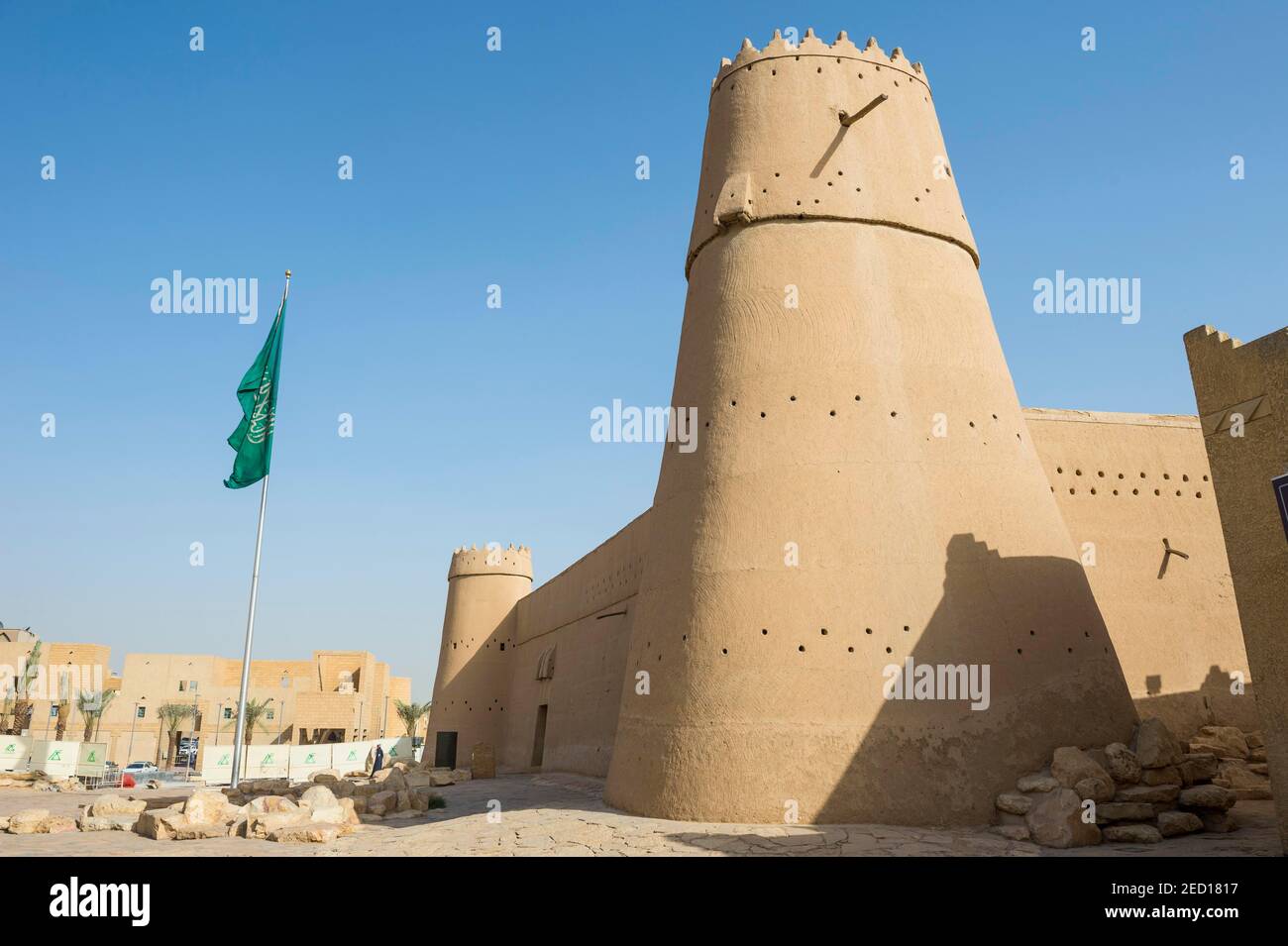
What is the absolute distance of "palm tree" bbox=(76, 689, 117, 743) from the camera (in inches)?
1463

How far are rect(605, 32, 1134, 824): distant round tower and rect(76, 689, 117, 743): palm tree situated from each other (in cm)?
3672

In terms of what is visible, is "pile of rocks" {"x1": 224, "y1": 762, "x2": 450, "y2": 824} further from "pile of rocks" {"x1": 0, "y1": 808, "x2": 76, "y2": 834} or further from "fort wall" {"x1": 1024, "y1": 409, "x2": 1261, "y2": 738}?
"fort wall" {"x1": 1024, "y1": 409, "x2": 1261, "y2": 738}

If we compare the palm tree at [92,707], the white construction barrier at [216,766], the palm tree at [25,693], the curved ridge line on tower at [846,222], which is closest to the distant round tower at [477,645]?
the white construction barrier at [216,766]

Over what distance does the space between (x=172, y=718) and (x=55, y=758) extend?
19.9 m

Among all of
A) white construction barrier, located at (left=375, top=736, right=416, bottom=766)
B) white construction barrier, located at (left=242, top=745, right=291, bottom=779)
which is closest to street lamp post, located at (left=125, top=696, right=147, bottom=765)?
white construction barrier, located at (left=375, top=736, right=416, bottom=766)

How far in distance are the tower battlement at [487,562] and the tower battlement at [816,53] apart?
1750cm

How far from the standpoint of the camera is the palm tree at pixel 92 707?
1463 inches

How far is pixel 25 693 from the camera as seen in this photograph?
36.0 meters

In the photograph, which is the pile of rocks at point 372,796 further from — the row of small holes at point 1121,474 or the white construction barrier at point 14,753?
the white construction barrier at point 14,753

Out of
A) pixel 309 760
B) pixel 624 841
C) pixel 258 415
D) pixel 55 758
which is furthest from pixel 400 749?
pixel 624 841

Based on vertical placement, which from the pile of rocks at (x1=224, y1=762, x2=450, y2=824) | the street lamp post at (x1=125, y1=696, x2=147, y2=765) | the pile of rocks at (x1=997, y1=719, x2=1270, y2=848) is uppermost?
the pile of rocks at (x1=997, y1=719, x2=1270, y2=848)

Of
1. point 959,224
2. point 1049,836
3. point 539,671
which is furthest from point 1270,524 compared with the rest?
point 539,671
